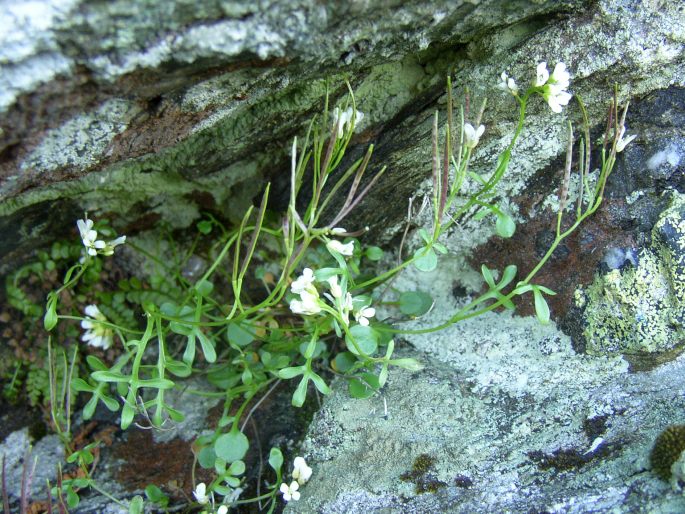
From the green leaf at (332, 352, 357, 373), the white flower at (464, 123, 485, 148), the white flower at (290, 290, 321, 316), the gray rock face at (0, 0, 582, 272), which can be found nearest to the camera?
the gray rock face at (0, 0, 582, 272)

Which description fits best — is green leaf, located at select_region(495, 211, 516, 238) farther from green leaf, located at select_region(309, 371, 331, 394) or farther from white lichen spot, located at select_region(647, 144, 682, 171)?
green leaf, located at select_region(309, 371, 331, 394)

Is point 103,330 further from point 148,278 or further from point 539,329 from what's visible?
point 539,329

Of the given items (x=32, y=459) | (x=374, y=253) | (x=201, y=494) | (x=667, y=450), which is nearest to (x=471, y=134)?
(x=374, y=253)

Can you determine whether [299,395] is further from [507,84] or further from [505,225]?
[507,84]

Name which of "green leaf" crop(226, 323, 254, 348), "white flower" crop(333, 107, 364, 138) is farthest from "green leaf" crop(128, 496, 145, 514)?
"white flower" crop(333, 107, 364, 138)

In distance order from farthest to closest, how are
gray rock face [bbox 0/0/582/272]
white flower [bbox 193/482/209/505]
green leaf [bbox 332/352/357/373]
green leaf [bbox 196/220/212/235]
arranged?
green leaf [bbox 196/220/212/235], green leaf [bbox 332/352/357/373], white flower [bbox 193/482/209/505], gray rock face [bbox 0/0/582/272]
